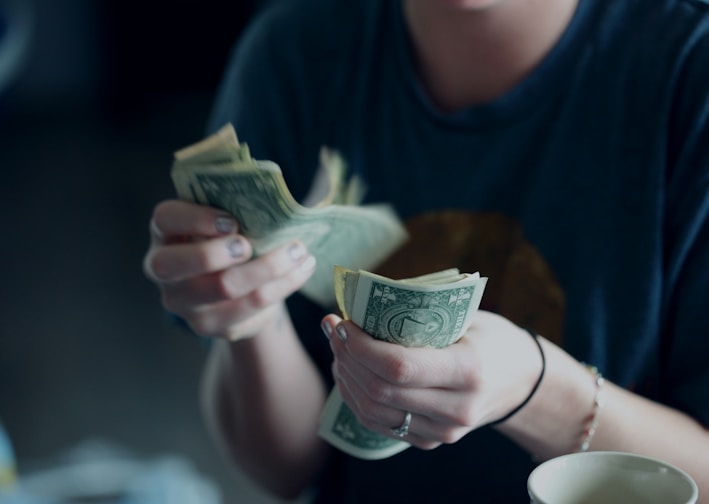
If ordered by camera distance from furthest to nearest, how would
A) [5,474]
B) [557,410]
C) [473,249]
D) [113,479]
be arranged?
[113,479] < [5,474] < [473,249] < [557,410]

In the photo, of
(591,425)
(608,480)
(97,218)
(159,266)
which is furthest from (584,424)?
(97,218)

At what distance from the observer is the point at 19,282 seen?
9.62 feet

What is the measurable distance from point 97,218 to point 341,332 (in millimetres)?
2989

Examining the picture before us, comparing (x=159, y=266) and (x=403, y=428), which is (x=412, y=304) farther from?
(x=159, y=266)

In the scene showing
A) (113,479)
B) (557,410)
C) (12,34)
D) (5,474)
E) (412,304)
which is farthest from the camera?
(12,34)

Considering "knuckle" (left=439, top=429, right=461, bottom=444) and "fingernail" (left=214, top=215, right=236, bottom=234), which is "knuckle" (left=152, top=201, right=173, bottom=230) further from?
"knuckle" (left=439, top=429, right=461, bottom=444)

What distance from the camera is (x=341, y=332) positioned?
0.58 meters

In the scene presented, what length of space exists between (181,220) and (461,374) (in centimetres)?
26

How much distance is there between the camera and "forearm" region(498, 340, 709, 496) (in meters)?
0.64

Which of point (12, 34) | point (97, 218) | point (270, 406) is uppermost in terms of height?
point (270, 406)

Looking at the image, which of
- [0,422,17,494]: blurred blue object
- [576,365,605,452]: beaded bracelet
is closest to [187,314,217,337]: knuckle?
[576,365,605,452]: beaded bracelet

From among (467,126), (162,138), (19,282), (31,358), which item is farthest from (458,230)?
(162,138)

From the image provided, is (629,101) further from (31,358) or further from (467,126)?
(31,358)

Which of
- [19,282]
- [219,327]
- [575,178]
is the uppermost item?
[575,178]
